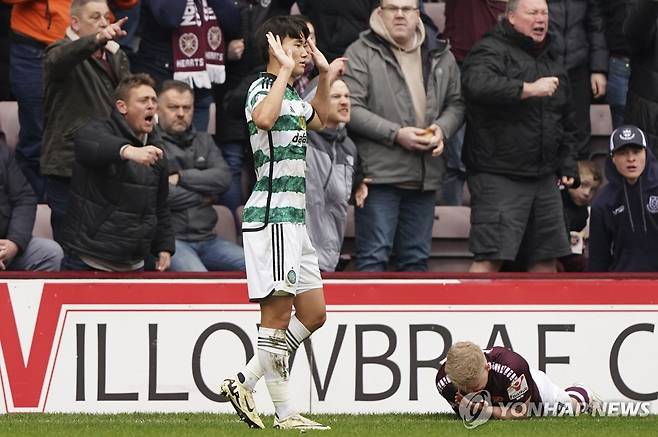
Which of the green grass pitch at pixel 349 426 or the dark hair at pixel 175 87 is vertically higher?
the dark hair at pixel 175 87

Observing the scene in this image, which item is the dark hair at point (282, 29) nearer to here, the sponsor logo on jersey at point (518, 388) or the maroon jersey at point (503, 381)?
the maroon jersey at point (503, 381)

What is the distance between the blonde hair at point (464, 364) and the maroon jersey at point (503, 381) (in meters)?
0.14

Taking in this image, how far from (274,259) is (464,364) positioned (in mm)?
1292

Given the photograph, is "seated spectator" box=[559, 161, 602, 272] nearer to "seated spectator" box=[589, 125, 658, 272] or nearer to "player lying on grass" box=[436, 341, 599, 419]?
"seated spectator" box=[589, 125, 658, 272]

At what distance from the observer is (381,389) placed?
9492 mm

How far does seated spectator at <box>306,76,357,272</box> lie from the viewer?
10633 millimetres

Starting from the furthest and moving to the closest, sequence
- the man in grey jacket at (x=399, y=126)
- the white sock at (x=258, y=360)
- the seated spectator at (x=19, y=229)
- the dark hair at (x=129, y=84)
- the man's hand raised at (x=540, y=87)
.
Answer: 1. the man in grey jacket at (x=399, y=126)
2. the man's hand raised at (x=540, y=87)
3. the seated spectator at (x=19, y=229)
4. the dark hair at (x=129, y=84)
5. the white sock at (x=258, y=360)

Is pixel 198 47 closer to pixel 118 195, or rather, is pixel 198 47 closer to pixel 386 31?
→ pixel 386 31

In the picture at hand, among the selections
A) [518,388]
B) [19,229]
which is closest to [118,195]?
[19,229]

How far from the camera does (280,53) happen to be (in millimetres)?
7219

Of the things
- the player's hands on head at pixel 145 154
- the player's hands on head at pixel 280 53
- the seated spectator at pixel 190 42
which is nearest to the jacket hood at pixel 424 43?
the seated spectator at pixel 190 42

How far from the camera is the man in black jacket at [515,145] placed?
35.8ft

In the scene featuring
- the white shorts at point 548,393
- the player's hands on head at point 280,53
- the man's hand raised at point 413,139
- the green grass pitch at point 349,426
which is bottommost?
the green grass pitch at point 349,426

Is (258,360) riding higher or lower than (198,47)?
lower
